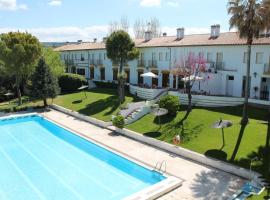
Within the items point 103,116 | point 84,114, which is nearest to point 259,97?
point 103,116

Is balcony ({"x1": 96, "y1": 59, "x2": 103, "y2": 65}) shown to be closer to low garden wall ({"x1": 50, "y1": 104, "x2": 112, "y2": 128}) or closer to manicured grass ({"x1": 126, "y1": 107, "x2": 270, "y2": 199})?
low garden wall ({"x1": 50, "y1": 104, "x2": 112, "y2": 128})

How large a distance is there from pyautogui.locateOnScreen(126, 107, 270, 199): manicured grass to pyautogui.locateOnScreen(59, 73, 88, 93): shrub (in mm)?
21817

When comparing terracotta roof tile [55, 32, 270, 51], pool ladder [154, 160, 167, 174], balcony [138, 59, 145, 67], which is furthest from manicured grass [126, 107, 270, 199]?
balcony [138, 59, 145, 67]

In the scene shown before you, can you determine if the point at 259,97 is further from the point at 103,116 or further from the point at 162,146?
the point at 103,116

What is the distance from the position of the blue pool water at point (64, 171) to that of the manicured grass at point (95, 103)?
19.6ft

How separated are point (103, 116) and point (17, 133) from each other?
879cm

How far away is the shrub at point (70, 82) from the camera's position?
47.6 m

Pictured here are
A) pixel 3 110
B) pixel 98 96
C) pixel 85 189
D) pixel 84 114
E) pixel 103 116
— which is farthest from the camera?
pixel 98 96

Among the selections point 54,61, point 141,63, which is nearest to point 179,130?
point 141,63

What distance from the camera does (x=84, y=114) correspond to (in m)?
33.2

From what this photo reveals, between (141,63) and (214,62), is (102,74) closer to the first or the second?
(141,63)

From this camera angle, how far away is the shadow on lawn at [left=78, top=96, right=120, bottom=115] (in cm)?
3329

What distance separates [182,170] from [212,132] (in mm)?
6240

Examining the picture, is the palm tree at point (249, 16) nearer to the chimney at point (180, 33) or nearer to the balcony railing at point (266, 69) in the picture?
the balcony railing at point (266, 69)
